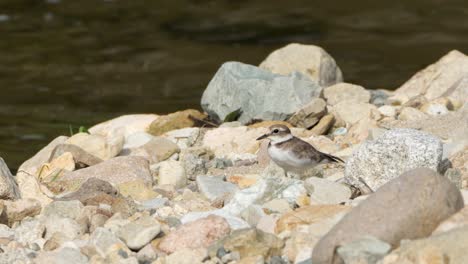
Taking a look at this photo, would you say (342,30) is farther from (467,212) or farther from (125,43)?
(467,212)

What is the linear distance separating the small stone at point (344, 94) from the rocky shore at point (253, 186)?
0.01m

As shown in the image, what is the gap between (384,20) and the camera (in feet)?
63.7

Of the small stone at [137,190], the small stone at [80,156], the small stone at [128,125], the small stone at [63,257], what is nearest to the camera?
the small stone at [63,257]

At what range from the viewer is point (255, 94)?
9.80 meters

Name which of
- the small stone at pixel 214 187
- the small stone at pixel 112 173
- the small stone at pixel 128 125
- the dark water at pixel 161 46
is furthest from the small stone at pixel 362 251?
the dark water at pixel 161 46

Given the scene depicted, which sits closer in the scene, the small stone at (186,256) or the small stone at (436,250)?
the small stone at (436,250)

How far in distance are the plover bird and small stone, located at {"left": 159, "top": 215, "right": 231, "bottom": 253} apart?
Answer: 1.29m

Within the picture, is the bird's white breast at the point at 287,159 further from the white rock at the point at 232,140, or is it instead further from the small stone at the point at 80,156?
the small stone at the point at 80,156

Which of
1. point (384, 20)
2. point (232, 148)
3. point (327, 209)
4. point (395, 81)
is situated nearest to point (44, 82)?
point (395, 81)

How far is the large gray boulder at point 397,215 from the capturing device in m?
5.15

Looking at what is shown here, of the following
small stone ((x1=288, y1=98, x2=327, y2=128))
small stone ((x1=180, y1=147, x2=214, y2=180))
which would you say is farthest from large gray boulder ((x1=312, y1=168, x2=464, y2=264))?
small stone ((x1=288, y1=98, x2=327, y2=128))

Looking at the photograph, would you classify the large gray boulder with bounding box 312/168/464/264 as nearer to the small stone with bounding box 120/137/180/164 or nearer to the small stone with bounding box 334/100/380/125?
the small stone with bounding box 120/137/180/164

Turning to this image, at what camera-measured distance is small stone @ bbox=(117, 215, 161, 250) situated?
5895 millimetres

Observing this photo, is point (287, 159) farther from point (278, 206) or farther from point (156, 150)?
point (156, 150)
